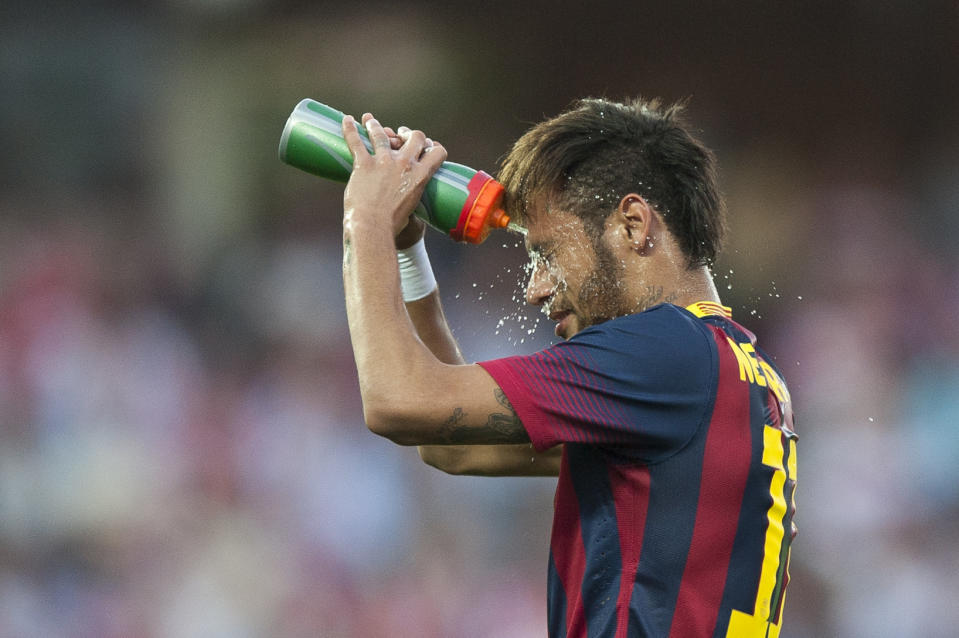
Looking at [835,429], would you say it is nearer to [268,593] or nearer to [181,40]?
[268,593]

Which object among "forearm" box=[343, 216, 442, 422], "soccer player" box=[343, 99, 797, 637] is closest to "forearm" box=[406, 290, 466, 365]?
"soccer player" box=[343, 99, 797, 637]

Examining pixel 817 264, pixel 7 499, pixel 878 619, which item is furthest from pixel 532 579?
pixel 7 499

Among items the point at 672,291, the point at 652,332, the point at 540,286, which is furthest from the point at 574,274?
the point at 652,332

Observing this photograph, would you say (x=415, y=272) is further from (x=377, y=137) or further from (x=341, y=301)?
(x=341, y=301)

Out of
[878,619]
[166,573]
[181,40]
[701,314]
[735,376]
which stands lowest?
[166,573]

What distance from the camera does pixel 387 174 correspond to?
6.10 feet

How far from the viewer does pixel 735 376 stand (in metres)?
1.76

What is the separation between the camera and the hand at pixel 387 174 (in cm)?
181

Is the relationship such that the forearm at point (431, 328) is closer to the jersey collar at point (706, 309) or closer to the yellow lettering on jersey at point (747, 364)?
the jersey collar at point (706, 309)

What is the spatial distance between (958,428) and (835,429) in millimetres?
664

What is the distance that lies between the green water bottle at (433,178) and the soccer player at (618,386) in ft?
0.19

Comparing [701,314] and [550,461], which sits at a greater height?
[701,314]

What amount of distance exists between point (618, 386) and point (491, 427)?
0.22m

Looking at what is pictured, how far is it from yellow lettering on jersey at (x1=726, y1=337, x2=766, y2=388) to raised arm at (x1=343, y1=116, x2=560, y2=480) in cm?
42
